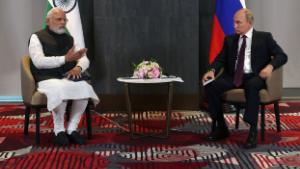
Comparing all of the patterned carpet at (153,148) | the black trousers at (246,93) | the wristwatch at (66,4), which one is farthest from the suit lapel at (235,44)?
the wristwatch at (66,4)

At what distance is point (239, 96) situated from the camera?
5098 millimetres

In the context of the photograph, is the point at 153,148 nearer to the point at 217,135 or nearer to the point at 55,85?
the point at 217,135

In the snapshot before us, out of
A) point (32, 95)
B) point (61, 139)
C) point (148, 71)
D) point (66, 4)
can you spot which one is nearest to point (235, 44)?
point (148, 71)

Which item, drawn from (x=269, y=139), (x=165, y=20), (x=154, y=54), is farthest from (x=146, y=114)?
(x=269, y=139)

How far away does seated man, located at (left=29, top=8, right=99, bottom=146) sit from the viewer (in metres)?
5.11

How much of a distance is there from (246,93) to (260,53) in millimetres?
486

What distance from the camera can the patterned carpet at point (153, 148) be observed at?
14.5 ft

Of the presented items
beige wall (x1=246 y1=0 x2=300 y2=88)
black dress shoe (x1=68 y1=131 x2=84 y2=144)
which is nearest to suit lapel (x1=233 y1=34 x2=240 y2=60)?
black dress shoe (x1=68 y1=131 x2=84 y2=144)

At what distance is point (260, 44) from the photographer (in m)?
5.21

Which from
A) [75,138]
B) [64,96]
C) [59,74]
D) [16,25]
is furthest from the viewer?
[16,25]

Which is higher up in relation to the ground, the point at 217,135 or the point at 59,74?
the point at 59,74

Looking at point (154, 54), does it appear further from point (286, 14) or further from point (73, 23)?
point (286, 14)

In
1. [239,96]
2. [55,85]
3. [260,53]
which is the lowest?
[239,96]

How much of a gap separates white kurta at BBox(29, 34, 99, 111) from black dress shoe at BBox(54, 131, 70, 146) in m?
0.33
